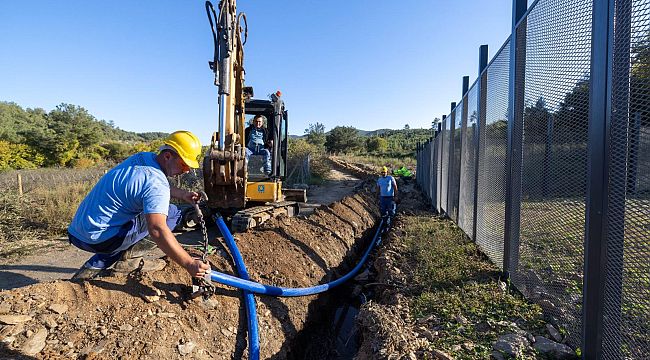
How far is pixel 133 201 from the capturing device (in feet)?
9.68

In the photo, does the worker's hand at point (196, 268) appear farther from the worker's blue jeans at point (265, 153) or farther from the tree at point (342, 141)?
the tree at point (342, 141)

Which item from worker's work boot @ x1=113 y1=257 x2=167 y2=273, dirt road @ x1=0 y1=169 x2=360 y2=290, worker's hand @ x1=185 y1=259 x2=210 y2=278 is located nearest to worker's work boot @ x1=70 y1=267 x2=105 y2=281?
worker's work boot @ x1=113 y1=257 x2=167 y2=273

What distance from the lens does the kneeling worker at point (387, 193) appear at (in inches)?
387

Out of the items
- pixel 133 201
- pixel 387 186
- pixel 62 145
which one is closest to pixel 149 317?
pixel 133 201

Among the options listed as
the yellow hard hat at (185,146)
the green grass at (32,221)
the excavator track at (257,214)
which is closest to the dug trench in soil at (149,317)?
the yellow hard hat at (185,146)

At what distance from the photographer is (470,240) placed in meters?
5.77

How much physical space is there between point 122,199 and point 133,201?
116 millimetres

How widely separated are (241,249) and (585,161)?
3.79 metres

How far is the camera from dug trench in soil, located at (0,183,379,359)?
2.62 m

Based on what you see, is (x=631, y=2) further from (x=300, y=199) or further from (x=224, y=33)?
(x=300, y=199)

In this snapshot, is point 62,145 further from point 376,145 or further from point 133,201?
point 376,145

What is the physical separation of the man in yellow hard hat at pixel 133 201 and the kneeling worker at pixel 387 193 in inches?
281

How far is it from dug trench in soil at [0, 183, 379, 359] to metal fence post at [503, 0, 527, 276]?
2.41 m

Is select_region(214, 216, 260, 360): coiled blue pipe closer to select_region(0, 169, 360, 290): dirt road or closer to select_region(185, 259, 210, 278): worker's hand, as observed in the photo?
select_region(185, 259, 210, 278): worker's hand
